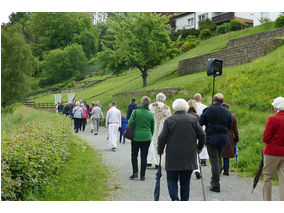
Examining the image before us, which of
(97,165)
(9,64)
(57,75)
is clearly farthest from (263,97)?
(57,75)

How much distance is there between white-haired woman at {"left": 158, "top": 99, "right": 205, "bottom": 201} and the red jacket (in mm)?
1162

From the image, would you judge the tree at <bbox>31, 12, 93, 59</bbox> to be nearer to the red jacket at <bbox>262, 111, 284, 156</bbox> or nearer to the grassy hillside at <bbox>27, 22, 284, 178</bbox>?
the grassy hillside at <bbox>27, 22, 284, 178</bbox>

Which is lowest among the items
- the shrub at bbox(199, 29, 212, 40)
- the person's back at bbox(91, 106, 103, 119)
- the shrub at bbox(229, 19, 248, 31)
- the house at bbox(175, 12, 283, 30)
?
the person's back at bbox(91, 106, 103, 119)

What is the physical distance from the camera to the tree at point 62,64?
179 ft

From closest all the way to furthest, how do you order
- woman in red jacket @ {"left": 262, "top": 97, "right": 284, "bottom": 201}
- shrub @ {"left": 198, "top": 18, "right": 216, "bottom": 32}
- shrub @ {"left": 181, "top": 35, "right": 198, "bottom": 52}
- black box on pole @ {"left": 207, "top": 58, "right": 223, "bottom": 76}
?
woman in red jacket @ {"left": 262, "top": 97, "right": 284, "bottom": 201}, black box on pole @ {"left": 207, "top": 58, "right": 223, "bottom": 76}, shrub @ {"left": 181, "top": 35, "right": 198, "bottom": 52}, shrub @ {"left": 198, "top": 18, "right": 216, "bottom": 32}

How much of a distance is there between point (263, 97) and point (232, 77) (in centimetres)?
431

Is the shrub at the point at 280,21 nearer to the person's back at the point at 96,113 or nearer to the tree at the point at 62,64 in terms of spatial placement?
the person's back at the point at 96,113

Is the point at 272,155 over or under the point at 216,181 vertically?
over

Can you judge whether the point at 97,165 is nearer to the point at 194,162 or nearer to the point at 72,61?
the point at 194,162

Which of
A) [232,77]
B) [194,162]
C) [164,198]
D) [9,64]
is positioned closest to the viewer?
[194,162]

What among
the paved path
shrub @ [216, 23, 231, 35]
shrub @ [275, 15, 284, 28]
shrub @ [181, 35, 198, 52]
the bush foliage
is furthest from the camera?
shrub @ [181, 35, 198, 52]

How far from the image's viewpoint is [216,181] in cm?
712

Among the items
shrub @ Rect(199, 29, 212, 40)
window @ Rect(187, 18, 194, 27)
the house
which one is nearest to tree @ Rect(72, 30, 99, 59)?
the house

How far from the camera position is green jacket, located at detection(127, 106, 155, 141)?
8.16 m
